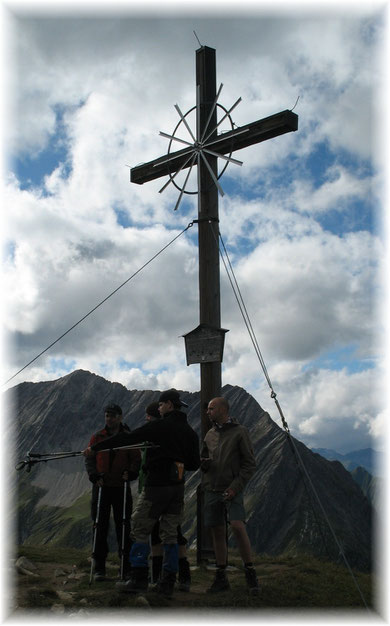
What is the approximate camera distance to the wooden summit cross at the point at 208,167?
10.5m

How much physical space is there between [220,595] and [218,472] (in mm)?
1526

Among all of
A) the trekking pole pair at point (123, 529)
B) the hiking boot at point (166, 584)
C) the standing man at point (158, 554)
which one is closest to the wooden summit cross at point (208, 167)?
the trekking pole pair at point (123, 529)

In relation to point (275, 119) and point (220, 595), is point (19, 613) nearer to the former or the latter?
point (220, 595)

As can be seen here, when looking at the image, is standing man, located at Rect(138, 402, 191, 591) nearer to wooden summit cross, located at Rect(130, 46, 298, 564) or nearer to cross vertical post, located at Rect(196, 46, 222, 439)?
wooden summit cross, located at Rect(130, 46, 298, 564)

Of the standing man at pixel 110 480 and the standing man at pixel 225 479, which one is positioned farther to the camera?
the standing man at pixel 110 480

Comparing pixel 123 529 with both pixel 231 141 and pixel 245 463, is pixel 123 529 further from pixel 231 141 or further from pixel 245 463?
pixel 231 141

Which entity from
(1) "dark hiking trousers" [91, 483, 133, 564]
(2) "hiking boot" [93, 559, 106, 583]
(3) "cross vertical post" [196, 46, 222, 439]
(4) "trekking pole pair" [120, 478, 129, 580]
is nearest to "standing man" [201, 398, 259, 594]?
(4) "trekking pole pair" [120, 478, 129, 580]

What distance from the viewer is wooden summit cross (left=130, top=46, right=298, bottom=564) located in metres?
10.5

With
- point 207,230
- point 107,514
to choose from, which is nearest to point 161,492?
point 107,514

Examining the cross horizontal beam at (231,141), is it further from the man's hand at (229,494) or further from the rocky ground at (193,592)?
the rocky ground at (193,592)

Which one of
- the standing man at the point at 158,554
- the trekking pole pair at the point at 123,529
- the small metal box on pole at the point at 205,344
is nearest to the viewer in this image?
the standing man at the point at 158,554

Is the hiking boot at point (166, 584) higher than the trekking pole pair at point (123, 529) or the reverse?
the reverse

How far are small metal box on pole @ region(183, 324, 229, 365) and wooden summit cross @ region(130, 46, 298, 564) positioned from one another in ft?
0.12

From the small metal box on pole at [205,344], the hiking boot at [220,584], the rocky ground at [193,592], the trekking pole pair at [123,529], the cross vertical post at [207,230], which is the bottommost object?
the rocky ground at [193,592]
